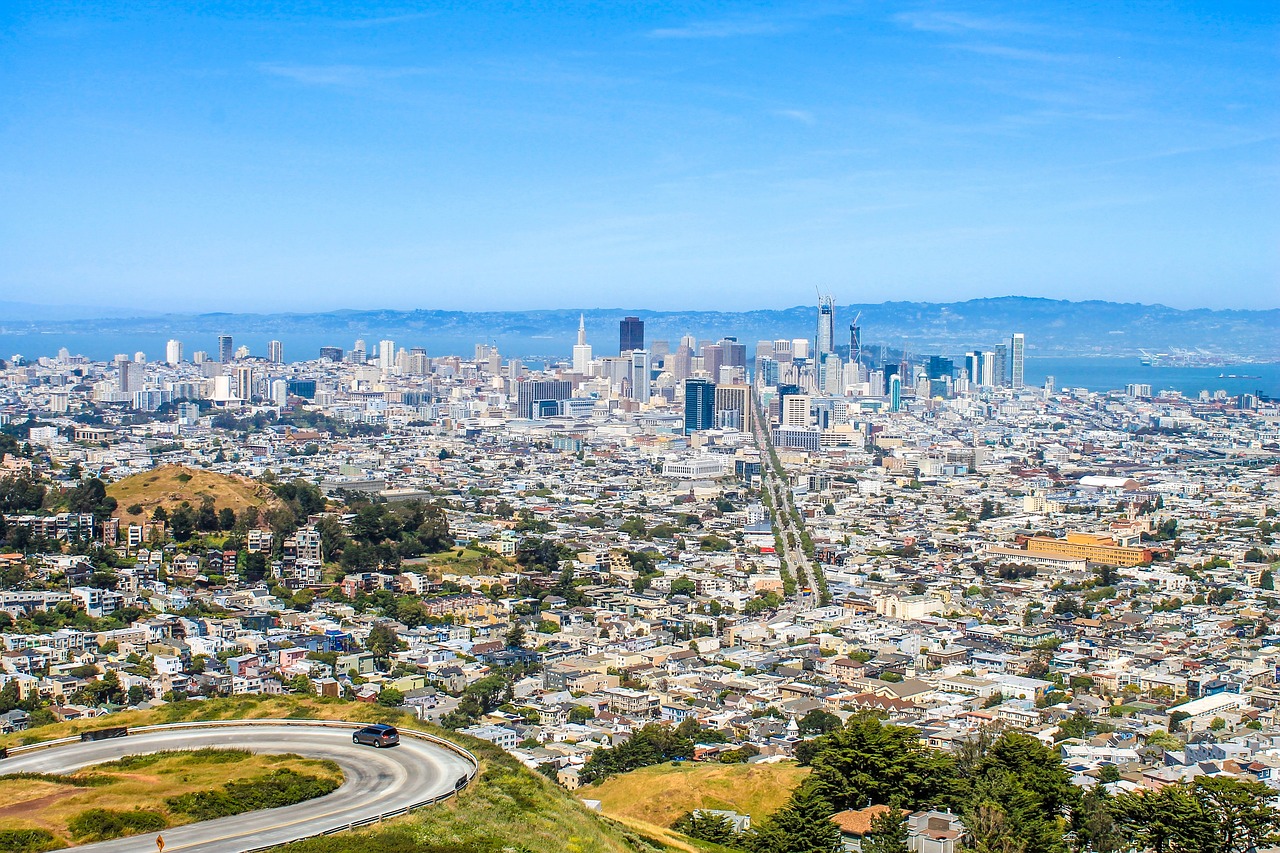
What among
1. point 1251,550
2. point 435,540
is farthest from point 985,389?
point 435,540

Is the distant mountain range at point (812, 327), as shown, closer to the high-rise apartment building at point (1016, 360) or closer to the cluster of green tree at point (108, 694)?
the high-rise apartment building at point (1016, 360)

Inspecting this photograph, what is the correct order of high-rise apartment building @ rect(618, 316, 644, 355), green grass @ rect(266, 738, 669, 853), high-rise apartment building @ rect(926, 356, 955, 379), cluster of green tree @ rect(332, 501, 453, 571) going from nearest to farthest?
green grass @ rect(266, 738, 669, 853) → cluster of green tree @ rect(332, 501, 453, 571) → high-rise apartment building @ rect(926, 356, 955, 379) → high-rise apartment building @ rect(618, 316, 644, 355)

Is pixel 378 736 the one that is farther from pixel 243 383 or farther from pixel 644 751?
pixel 243 383

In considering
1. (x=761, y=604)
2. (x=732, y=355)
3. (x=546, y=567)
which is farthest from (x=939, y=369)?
(x=761, y=604)

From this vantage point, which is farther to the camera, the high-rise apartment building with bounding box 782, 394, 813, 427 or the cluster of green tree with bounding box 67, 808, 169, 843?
the high-rise apartment building with bounding box 782, 394, 813, 427

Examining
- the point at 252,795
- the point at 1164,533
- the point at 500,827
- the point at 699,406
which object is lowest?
the point at 1164,533

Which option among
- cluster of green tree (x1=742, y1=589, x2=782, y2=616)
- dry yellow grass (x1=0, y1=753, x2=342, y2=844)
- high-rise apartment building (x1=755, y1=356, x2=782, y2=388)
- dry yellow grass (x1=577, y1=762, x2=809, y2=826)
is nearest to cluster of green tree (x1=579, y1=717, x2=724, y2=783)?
dry yellow grass (x1=577, y1=762, x2=809, y2=826)

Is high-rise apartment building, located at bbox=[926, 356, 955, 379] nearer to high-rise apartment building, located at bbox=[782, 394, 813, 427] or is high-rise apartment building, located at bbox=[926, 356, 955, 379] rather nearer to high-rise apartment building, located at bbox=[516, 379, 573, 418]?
high-rise apartment building, located at bbox=[782, 394, 813, 427]
